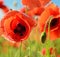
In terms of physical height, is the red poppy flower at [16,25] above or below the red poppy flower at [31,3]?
below

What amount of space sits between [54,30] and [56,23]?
0.09 feet

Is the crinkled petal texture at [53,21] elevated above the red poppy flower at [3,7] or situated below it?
below

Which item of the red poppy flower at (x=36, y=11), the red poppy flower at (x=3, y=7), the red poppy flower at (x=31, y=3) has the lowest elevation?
the red poppy flower at (x=36, y=11)

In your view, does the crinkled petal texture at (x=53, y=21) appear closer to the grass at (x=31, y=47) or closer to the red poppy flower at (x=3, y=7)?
the grass at (x=31, y=47)

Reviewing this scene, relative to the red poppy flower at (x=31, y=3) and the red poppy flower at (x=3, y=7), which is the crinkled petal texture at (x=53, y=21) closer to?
the red poppy flower at (x=31, y=3)

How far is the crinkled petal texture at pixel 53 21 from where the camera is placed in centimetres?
70

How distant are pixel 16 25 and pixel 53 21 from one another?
11 cm

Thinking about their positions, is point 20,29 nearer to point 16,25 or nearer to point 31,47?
point 16,25

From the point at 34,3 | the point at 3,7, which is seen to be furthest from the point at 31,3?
the point at 3,7

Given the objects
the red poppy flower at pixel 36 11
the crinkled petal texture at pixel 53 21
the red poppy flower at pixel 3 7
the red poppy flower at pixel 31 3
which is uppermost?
the red poppy flower at pixel 3 7

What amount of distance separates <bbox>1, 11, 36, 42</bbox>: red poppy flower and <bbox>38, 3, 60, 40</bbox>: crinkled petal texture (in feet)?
0.09

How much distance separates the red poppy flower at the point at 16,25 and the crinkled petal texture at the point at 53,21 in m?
0.03

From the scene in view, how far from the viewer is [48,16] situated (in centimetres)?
72

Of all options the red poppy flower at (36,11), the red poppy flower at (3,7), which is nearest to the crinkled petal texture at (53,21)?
the red poppy flower at (36,11)
